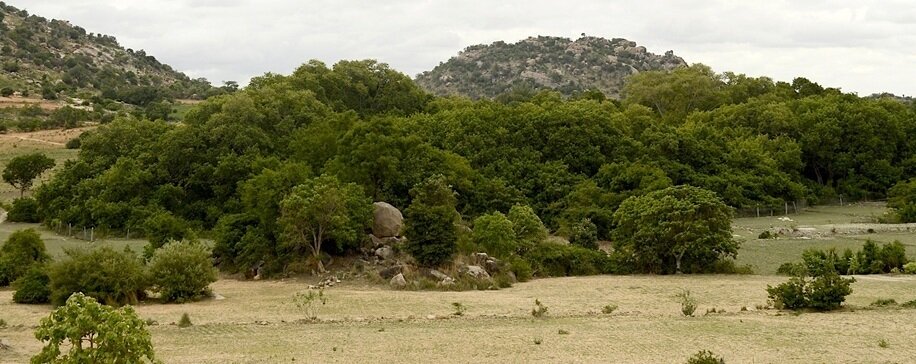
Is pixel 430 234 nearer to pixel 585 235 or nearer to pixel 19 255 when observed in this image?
pixel 585 235

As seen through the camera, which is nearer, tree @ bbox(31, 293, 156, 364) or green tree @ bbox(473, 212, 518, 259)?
tree @ bbox(31, 293, 156, 364)

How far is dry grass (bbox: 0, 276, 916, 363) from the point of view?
1755 cm

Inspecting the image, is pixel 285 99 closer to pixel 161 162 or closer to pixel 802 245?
pixel 161 162

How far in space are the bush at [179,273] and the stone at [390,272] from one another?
6.40m

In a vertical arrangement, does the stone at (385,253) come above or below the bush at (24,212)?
below

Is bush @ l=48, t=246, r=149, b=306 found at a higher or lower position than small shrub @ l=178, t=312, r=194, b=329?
higher

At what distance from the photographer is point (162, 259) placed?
26.1 metres

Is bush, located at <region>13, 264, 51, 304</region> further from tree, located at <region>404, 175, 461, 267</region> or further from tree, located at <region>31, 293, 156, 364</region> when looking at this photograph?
tree, located at <region>31, 293, 156, 364</region>

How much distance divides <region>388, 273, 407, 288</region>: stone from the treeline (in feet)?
11.0

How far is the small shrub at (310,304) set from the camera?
22.9 meters

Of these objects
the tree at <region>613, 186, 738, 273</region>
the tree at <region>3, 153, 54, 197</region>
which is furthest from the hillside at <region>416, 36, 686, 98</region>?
the tree at <region>613, 186, 738, 273</region>

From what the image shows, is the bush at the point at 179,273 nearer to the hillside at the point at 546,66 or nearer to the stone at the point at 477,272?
the stone at the point at 477,272

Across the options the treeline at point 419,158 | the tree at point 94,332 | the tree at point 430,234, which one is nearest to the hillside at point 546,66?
the treeline at point 419,158

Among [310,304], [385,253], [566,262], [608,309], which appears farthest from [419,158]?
[608,309]
